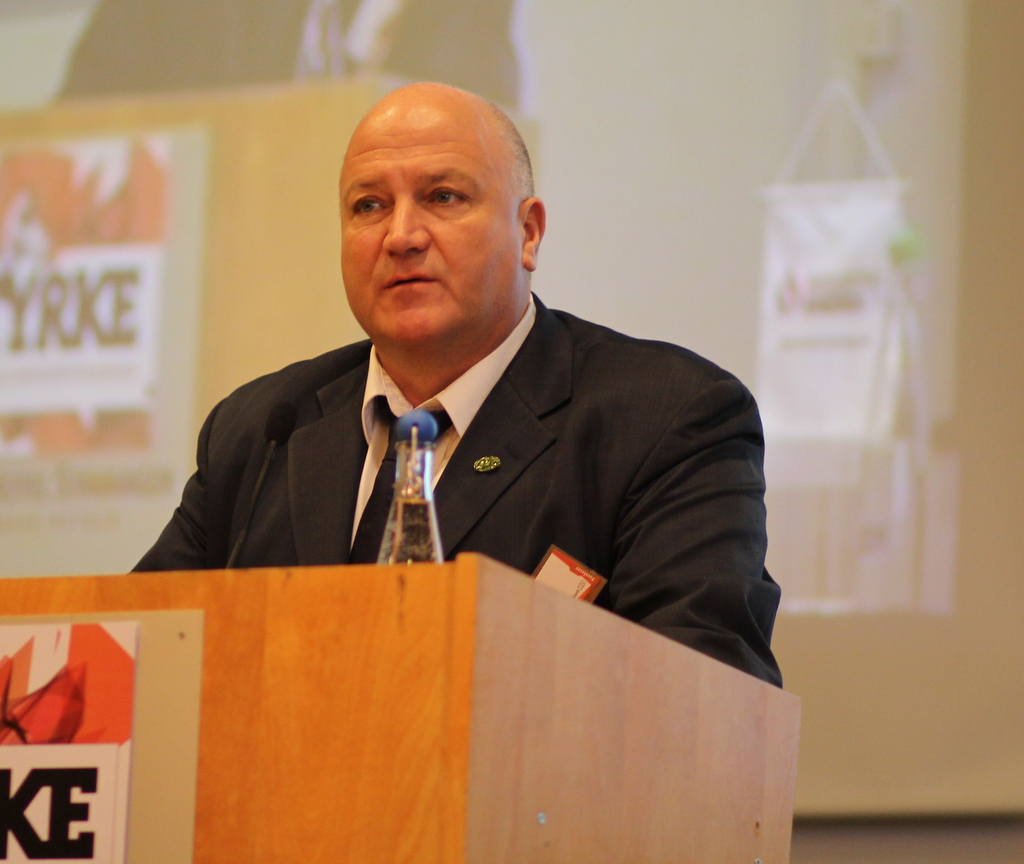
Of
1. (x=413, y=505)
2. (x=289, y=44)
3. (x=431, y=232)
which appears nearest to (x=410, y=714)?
(x=413, y=505)

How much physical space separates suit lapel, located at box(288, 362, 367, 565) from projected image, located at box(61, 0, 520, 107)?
58.5 inches

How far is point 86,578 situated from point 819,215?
2278 millimetres

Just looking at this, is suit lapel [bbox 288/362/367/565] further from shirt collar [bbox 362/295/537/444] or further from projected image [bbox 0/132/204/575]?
projected image [bbox 0/132/204/575]

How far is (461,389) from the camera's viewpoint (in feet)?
6.92

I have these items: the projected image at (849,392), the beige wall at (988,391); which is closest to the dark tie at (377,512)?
the projected image at (849,392)

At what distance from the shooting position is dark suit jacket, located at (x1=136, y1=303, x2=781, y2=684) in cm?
175

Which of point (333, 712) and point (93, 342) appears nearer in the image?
point (333, 712)

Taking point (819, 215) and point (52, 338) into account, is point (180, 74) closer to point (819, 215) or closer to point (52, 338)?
point (52, 338)

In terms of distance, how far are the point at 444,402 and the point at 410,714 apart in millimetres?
1018

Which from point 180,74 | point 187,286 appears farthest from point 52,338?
point 180,74

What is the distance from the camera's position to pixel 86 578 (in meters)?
1.28

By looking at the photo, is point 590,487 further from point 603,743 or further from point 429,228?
point 603,743

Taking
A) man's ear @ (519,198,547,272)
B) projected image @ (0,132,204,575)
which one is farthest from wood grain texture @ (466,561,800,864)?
projected image @ (0,132,204,575)

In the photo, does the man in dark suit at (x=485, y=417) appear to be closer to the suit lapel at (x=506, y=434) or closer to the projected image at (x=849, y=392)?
the suit lapel at (x=506, y=434)
